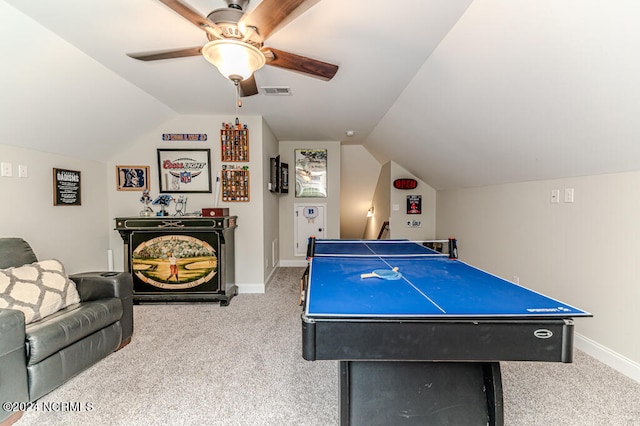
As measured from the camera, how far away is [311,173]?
18.1ft

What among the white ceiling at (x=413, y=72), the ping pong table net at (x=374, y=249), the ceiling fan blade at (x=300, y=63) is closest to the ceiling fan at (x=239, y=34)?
the ceiling fan blade at (x=300, y=63)

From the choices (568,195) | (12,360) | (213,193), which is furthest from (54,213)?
(568,195)

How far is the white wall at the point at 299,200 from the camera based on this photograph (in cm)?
548

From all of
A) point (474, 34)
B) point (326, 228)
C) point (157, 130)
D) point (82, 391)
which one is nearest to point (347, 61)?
point (474, 34)

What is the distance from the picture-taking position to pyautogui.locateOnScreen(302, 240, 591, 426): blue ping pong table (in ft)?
3.89

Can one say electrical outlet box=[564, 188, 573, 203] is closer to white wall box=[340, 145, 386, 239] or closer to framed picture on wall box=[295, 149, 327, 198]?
framed picture on wall box=[295, 149, 327, 198]

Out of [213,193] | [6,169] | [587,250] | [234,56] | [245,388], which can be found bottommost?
[245,388]

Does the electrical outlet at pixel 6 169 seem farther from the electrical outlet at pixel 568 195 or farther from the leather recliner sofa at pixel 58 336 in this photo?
the electrical outlet at pixel 568 195

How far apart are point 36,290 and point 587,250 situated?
4.13 meters

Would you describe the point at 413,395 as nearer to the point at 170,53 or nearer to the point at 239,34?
the point at 239,34

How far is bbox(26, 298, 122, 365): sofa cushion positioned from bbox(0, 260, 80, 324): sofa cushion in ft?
0.20

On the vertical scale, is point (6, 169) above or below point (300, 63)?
below

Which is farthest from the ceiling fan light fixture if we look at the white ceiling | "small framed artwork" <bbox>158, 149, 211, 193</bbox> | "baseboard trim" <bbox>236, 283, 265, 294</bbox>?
"baseboard trim" <bbox>236, 283, 265, 294</bbox>

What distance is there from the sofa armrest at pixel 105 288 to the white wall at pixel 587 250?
383 centimetres
